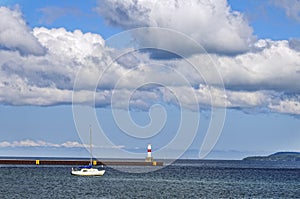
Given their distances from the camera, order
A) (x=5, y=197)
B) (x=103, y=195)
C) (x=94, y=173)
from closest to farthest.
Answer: (x=5, y=197)
(x=103, y=195)
(x=94, y=173)

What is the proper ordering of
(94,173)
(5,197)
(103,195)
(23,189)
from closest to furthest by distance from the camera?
1. (5,197)
2. (103,195)
3. (23,189)
4. (94,173)

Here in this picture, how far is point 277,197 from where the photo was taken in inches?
4811

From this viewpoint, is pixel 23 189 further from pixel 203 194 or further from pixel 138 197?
pixel 203 194

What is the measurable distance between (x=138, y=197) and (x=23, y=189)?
2857cm

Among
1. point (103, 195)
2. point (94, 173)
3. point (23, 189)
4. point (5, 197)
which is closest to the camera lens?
point (5, 197)

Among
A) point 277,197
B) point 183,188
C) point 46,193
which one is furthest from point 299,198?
point 46,193

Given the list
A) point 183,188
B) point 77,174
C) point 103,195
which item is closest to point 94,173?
point 77,174

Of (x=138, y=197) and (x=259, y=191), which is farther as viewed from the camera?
(x=259, y=191)

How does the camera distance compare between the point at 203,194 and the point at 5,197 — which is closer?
the point at 5,197

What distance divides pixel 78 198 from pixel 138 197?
35.5 feet

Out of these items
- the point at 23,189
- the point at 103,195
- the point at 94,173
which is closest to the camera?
the point at 103,195

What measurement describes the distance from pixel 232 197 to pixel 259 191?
21457mm

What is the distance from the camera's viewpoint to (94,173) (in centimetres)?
18412

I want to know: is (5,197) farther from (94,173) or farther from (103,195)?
(94,173)
